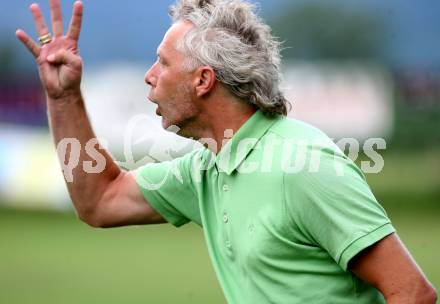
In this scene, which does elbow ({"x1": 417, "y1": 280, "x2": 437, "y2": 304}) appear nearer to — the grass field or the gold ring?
the gold ring

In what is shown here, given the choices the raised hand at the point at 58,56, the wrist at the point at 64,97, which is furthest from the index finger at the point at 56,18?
the wrist at the point at 64,97

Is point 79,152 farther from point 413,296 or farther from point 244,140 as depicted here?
point 413,296

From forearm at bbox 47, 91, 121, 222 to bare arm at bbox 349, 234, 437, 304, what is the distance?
1.63 metres

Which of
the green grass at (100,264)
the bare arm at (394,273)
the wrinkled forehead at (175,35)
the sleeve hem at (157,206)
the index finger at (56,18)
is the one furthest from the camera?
the green grass at (100,264)

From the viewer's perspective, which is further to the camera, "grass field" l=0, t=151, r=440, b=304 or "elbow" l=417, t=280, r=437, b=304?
→ "grass field" l=0, t=151, r=440, b=304

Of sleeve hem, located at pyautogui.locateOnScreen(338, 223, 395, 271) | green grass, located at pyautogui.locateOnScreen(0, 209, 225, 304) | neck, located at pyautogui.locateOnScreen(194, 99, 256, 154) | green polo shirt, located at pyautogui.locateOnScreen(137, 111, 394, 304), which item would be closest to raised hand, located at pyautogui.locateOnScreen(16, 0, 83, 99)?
neck, located at pyautogui.locateOnScreen(194, 99, 256, 154)

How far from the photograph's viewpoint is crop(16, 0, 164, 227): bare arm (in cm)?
518

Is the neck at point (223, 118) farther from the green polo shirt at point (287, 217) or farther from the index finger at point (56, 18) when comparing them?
the index finger at point (56, 18)

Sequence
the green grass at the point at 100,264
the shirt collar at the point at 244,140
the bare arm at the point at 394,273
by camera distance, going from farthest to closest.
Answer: the green grass at the point at 100,264 < the shirt collar at the point at 244,140 < the bare arm at the point at 394,273

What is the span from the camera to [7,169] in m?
20.0

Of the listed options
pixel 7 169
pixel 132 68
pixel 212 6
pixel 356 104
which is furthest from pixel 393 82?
pixel 212 6

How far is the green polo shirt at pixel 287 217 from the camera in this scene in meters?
4.29

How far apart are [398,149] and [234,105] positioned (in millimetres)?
17849

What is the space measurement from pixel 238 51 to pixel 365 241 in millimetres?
1110
